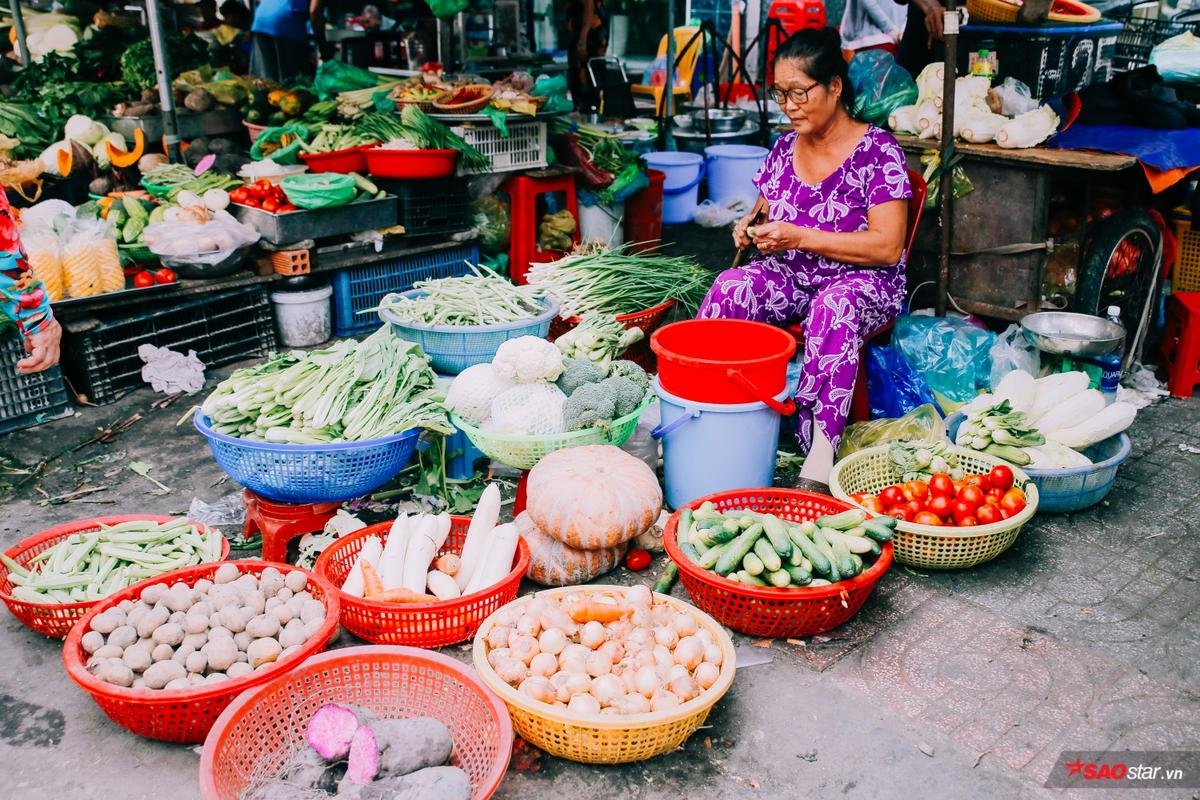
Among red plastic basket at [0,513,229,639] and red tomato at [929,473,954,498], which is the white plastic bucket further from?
red tomato at [929,473,954,498]

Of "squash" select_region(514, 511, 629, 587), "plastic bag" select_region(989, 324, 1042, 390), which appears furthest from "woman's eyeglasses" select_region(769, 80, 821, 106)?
"squash" select_region(514, 511, 629, 587)

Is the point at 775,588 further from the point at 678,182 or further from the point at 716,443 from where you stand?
the point at 678,182

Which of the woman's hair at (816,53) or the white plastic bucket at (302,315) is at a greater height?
the woman's hair at (816,53)

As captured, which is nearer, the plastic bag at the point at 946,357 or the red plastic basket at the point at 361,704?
the red plastic basket at the point at 361,704

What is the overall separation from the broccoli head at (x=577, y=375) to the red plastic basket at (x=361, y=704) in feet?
4.75

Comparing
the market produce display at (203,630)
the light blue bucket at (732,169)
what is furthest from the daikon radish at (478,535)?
the light blue bucket at (732,169)

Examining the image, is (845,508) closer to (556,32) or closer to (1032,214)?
(1032,214)

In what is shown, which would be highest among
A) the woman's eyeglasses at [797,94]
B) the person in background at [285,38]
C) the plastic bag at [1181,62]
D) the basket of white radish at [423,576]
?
the person in background at [285,38]

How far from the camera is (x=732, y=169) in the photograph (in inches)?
325

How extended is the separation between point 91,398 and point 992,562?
4.25m

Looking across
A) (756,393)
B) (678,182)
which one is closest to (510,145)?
(678,182)

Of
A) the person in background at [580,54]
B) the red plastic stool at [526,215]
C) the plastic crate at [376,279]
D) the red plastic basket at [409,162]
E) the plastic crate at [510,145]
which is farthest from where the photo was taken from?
the person in background at [580,54]

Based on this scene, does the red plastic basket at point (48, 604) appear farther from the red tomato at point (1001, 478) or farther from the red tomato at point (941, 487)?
the red tomato at point (1001, 478)

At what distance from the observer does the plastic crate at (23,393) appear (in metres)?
4.30
